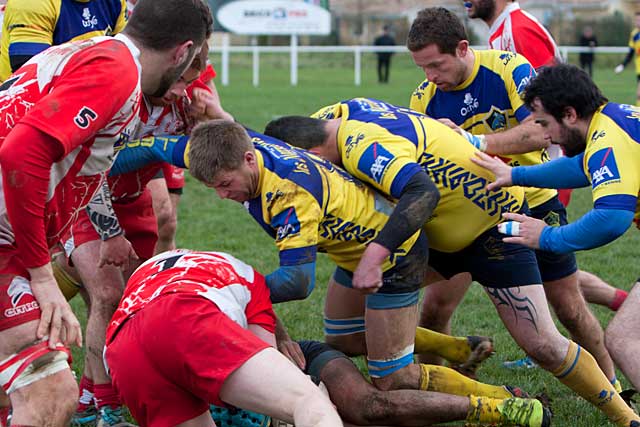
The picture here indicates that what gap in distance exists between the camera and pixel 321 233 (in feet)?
13.7

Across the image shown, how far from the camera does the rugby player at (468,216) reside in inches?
173

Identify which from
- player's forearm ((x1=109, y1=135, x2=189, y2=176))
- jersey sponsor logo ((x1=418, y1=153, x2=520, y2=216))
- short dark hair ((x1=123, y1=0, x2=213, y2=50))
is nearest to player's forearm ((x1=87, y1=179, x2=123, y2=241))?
player's forearm ((x1=109, y1=135, x2=189, y2=176))

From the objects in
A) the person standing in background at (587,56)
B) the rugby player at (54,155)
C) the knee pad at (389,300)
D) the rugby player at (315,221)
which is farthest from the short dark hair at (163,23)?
the person standing in background at (587,56)

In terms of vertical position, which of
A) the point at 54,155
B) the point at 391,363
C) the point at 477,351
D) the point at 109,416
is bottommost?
the point at 109,416

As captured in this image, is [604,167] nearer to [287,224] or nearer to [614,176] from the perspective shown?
[614,176]

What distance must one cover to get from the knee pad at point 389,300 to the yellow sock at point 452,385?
0.35 m

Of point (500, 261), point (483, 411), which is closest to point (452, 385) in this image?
point (483, 411)

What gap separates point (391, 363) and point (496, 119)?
1.62 m

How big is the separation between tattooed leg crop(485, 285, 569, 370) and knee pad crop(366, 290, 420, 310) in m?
0.53

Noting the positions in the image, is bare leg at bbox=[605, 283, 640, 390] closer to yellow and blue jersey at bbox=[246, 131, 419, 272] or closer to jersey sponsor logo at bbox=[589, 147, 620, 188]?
jersey sponsor logo at bbox=[589, 147, 620, 188]

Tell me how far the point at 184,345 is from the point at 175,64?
41.4 inches

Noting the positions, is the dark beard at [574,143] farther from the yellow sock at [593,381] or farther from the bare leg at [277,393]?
the bare leg at [277,393]

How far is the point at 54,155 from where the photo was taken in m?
3.22

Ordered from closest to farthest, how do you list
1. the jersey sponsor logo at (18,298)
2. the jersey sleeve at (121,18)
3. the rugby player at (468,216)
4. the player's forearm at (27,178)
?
1. the player's forearm at (27,178)
2. the jersey sponsor logo at (18,298)
3. the rugby player at (468,216)
4. the jersey sleeve at (121,18)
